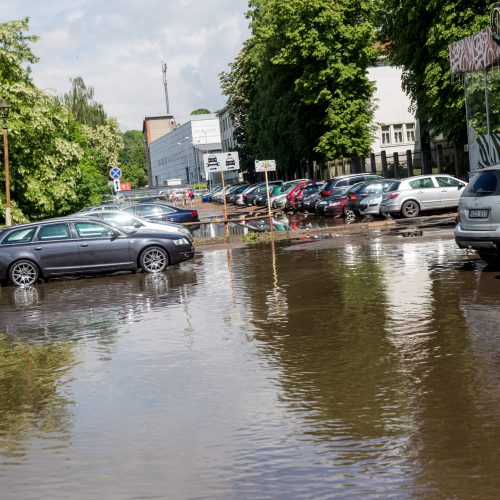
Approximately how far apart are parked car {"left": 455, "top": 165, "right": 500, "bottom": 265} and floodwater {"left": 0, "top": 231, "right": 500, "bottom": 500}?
2.02 ft

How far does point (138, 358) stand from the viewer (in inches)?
363

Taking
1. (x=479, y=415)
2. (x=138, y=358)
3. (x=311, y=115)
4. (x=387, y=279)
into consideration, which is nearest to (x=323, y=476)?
(x=479, y=415)

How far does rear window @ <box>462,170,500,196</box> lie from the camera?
566 inches

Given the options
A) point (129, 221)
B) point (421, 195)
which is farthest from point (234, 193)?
point (129, 221)

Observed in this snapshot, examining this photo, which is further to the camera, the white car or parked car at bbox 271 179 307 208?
parked car at bbox 271 179 307 208

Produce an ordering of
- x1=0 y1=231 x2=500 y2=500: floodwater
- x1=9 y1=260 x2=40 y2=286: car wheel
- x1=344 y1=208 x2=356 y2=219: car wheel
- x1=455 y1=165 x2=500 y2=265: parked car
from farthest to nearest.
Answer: x1=344 y1=208 x2=356 y2=219: car wheel
x1=9 y1=260 x2=40 y2=286: car wheel
x1=455 y1=165 x2=500 y2=265: parked car
x1=0 y1=231 x2=500 y2=500: floodwater

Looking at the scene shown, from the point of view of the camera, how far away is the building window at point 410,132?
73875mm

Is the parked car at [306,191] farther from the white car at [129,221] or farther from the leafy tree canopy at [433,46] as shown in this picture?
the white car at [129,221]

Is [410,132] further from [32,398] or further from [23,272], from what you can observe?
[32,398]

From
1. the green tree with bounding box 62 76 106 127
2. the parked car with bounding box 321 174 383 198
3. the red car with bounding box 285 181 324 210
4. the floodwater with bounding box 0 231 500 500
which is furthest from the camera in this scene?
the green tree with bounding box 62 76 106 127

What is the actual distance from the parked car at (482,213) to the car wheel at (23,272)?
30.7 ft

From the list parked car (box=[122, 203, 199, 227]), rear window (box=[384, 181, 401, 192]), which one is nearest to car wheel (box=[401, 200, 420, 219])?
rear window (box=[384, 181, 401, 192])

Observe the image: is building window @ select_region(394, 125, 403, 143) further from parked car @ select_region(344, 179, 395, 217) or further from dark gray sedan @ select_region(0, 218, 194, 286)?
dark gray sedan @ select_region(0, 218, 194, 286)

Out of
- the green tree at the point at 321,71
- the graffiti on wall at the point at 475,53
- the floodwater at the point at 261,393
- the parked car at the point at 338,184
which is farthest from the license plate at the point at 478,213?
the green tree at the point at 321,71
